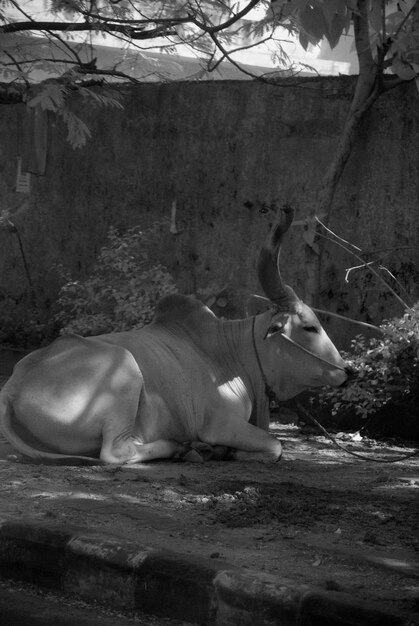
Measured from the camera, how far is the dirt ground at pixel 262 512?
3830 millimetres

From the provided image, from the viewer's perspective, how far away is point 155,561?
3758mm

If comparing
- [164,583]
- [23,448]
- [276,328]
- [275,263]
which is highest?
[275,263]

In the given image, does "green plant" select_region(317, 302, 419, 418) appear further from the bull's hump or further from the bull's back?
the bull's back

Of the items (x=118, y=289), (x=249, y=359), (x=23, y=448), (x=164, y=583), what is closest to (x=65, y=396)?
(x=23, y=448)

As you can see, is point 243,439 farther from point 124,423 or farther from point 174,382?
point 124,423

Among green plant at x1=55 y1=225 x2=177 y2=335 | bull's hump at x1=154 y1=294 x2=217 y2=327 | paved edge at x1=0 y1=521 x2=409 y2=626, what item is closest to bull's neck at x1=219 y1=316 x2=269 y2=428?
bull's hump at x1=154 y1=294 x2=217 y2=327

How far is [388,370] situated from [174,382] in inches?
59.4

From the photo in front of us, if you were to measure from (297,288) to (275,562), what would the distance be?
436 centimetres

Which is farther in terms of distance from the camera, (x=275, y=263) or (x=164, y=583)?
(x=275, y=263)

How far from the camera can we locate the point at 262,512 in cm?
460

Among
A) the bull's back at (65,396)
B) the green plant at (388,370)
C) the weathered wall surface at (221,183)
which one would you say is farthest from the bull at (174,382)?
the weathered wall surface at (221,183)

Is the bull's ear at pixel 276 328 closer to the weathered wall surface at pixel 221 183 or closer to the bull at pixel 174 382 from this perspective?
the bull at pixel 174 382

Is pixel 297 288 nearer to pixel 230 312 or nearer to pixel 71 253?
pixel 230 312

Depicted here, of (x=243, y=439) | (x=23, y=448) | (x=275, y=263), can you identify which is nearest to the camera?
(x=23, y=448)
